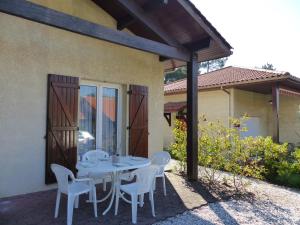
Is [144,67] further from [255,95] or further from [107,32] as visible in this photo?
[255,95]

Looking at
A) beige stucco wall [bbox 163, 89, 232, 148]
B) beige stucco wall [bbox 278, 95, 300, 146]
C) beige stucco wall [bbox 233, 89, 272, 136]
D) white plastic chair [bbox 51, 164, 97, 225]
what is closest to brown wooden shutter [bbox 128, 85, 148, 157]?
white plastic chair [bbox 51, 164, 97, 225]

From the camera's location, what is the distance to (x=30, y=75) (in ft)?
18.3

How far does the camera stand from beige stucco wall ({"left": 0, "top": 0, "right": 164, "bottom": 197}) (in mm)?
5277

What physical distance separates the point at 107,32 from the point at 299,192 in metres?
5.80

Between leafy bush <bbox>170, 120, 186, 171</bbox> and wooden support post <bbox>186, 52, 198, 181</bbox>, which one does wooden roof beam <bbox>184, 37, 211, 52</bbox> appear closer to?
wooden support post <bbox>186, 52, 198, 181</bbox>

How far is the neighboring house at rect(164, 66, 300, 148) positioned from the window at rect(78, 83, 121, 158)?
596cm

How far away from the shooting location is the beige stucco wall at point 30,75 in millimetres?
5277

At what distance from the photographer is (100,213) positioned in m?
4.65

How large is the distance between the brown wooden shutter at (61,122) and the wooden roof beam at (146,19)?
1993 millimetres

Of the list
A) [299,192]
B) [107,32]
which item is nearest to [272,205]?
[299,192]

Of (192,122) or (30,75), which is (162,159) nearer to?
(192,122)

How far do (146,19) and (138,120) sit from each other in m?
2.74

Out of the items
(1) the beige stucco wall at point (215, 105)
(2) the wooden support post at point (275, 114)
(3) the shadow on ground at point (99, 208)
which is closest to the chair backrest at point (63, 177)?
(3) the shadow on ground at point (99, 208)

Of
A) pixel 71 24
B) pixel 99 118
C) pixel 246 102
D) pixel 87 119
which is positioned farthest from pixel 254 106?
pixel 71 24
